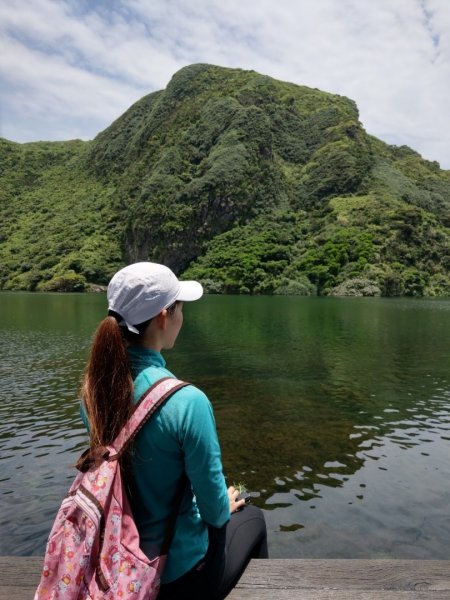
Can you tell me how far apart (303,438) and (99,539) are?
1186 cm

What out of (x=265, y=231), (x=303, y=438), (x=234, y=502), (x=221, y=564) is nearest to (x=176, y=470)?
(x=221, y=564)

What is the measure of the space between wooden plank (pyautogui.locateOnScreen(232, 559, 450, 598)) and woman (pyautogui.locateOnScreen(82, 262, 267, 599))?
1.12 ft

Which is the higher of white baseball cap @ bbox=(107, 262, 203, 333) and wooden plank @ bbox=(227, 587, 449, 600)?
white baseball cap @ bbox=(107, 262, 203, 333)

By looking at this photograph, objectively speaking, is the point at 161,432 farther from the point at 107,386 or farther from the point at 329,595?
the point at 329,595

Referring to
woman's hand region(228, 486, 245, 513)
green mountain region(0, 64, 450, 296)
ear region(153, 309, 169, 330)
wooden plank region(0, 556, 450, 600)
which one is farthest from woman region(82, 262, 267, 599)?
green mountain region(0, 64, 450, 296)

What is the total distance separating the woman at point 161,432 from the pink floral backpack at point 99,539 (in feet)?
0.35

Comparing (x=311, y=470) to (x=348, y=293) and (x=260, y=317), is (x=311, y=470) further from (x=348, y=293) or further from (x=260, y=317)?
(x=348, y=293)

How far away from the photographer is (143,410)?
2.66 m

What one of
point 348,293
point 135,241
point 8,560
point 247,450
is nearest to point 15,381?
point 247,450

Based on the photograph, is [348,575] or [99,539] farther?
[348,575]

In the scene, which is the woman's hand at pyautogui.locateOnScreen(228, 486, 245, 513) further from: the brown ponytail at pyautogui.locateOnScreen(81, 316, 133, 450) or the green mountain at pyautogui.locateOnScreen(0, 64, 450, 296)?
the green mountain at pyautogui.locateOnScreen(0, 64, 450, 296)

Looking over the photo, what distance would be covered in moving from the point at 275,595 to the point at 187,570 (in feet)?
2.44

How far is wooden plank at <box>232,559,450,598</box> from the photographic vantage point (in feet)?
11.2

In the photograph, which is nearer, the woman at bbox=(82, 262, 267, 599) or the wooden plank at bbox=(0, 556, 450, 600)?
the woman at bbox=(82, 262, 267, 599)
